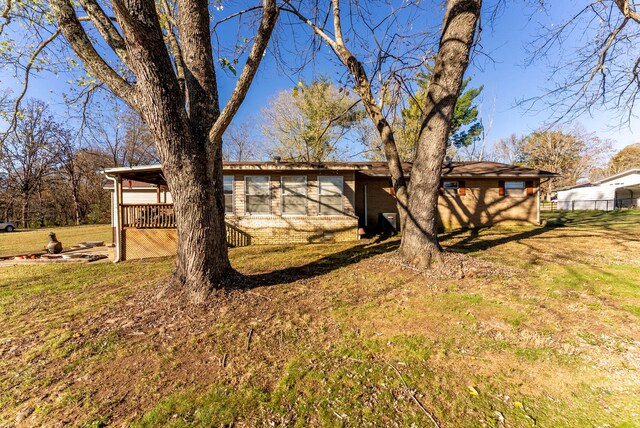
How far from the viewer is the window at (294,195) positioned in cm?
1057

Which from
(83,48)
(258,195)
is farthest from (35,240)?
(83,48)

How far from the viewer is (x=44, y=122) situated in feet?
79.8

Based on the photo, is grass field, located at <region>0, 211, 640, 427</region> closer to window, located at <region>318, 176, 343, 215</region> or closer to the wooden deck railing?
the wooden deck railing

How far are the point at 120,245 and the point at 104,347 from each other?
20.5ft

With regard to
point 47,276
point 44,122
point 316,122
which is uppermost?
point 44,122

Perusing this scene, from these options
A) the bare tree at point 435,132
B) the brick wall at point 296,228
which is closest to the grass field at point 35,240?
the brick wall at point 296,228

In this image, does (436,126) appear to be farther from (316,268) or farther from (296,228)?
(296,228)

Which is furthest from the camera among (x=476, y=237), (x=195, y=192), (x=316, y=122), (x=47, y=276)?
(x=316, y=122)

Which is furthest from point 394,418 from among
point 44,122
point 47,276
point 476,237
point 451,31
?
point 44,122

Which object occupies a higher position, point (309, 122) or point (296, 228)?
point (309, 122)

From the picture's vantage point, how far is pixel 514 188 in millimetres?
13148

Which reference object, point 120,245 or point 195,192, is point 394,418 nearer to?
point 195,192

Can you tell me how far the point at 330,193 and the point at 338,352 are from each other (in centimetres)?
823

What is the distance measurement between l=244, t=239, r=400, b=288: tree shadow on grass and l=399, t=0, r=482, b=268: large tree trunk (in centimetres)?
187
